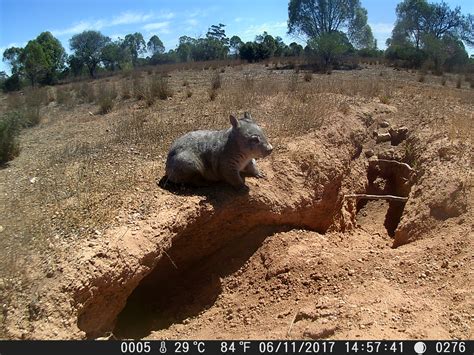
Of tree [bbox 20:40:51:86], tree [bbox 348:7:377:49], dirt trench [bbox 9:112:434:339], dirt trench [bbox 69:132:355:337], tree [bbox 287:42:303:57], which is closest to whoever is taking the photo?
dirt trench [bbox 9:112:434:339]

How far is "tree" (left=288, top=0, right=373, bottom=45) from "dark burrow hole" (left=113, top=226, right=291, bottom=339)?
3852 centimetres

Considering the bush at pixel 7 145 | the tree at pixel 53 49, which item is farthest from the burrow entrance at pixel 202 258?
the tree at pixel 53 49

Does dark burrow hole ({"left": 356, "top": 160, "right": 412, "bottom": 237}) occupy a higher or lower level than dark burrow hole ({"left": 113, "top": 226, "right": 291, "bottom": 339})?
higher

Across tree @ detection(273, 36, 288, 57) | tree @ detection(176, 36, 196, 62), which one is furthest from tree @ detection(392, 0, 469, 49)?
tree @ detection(176, 36, 196, 62)

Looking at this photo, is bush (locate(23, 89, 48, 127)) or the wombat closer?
the wombat

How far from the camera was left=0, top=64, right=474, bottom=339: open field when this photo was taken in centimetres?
498

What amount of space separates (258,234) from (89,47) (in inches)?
1651

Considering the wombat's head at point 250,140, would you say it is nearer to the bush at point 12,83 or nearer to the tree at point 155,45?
the bush at point 12,83

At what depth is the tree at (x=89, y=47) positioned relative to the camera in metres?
42.8

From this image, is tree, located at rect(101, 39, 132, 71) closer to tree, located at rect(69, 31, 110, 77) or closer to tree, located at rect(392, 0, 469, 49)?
tree, located at rect(69, 31, 110, 77)

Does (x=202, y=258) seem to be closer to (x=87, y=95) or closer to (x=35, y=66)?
(x=87, y=95)

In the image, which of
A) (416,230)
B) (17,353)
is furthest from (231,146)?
(17,353)

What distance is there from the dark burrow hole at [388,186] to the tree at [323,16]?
3523 cm

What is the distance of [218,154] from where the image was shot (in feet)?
22.4
